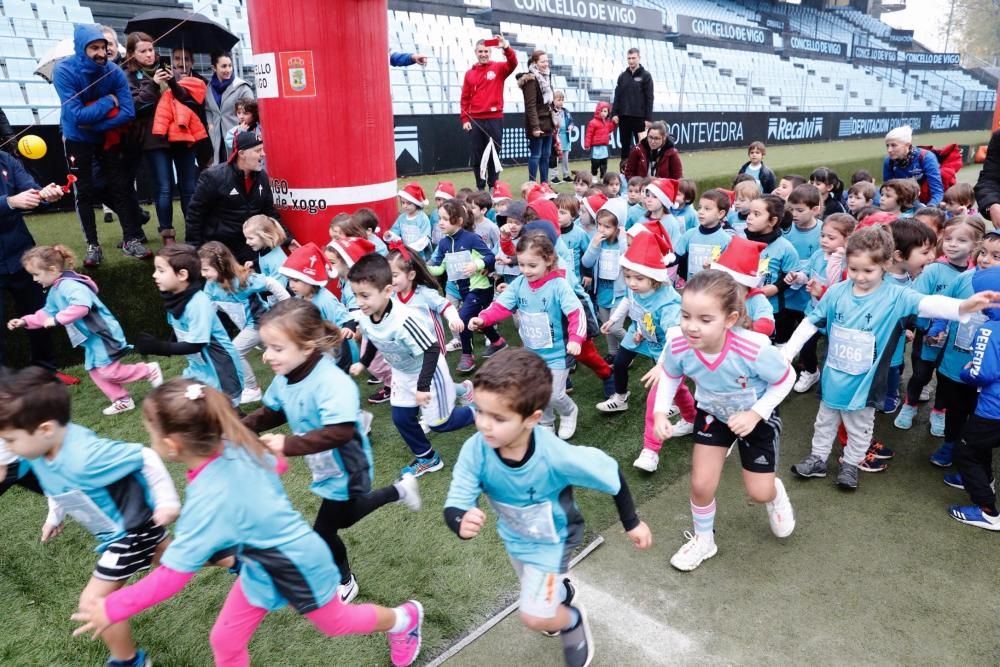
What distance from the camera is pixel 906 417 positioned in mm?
4895

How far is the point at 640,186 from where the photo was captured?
24.0 feet

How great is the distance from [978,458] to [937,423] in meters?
1.22

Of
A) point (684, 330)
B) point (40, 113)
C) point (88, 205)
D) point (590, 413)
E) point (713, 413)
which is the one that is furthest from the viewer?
point (40, 113)

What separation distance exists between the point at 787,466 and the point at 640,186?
3.81 metres

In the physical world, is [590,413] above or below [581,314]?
below

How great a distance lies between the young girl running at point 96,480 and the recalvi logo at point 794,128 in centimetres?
2401

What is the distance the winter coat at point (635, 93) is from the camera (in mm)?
10586

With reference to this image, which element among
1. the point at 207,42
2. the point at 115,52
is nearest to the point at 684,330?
the point at 115,52

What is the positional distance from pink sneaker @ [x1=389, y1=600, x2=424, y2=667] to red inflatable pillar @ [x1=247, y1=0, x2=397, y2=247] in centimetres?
448

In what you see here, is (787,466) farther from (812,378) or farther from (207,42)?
(207,42)

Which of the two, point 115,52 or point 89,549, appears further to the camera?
point 115,52

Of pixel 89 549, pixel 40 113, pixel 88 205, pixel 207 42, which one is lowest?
pixel 89 549

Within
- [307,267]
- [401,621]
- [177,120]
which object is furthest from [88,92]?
[401,621]

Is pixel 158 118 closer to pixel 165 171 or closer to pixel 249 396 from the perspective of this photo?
pixel 165 171
